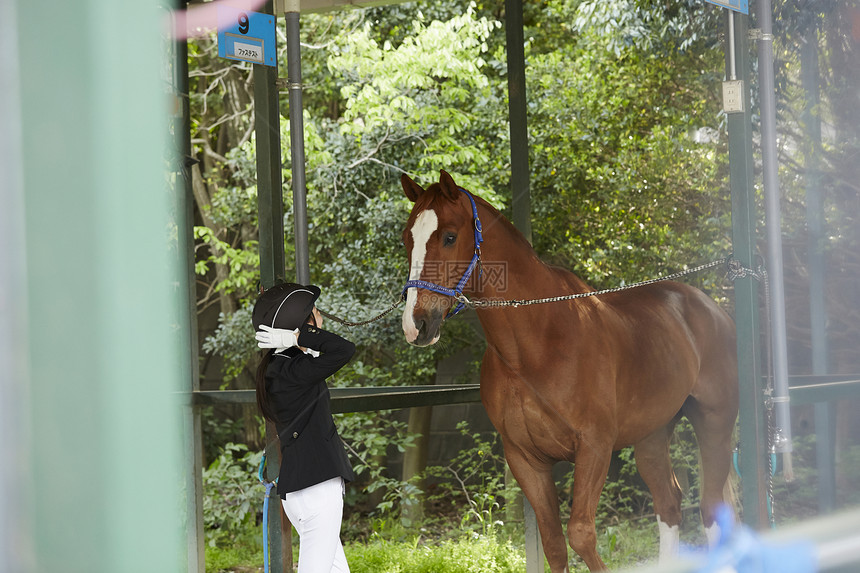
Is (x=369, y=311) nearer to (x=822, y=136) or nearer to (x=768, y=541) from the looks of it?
(x=822, y=136)

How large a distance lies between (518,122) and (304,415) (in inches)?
75.3

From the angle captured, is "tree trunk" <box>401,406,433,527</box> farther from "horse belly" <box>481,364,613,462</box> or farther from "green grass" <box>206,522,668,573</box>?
"horse belly" <box>481,364,613,462</box>

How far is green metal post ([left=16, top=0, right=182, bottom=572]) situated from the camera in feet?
2.00

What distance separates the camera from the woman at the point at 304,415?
3168mm

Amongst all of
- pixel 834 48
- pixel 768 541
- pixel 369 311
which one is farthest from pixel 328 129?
pixel 768 541

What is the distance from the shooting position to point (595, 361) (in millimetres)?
3510

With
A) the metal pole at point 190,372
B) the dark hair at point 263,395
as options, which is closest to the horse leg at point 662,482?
the dark hair at point 263,395

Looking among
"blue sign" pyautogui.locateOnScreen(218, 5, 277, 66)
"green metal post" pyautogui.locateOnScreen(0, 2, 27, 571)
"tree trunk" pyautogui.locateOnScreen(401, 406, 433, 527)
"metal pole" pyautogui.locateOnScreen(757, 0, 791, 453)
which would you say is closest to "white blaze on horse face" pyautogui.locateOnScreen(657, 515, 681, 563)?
"metal pole" pyautogui.locateOnScreen(757, 0, 791, 453)

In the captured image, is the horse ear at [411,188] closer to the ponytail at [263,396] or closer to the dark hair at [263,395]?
the dark hair at [263,395]

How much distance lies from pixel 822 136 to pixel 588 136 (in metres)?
3.83

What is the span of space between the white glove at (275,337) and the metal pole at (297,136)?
50cm

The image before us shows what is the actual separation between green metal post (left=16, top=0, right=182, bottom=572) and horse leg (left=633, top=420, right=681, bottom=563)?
11.9 feet

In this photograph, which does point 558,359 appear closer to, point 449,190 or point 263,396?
point 449,190

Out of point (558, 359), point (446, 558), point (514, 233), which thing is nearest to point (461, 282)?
point (514, 233)
